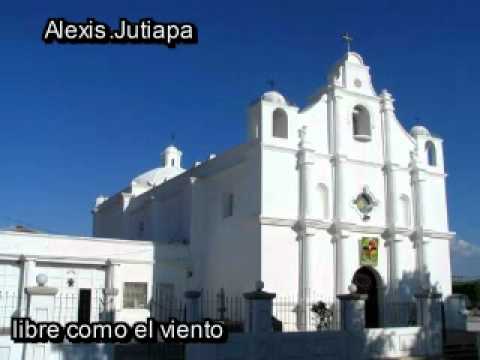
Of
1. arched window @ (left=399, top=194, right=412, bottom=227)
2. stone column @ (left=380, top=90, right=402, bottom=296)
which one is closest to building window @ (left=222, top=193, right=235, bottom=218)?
stone column @ (left=380, top=90, right=402, bottom=296)

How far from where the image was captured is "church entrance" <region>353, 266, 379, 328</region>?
82.6ft

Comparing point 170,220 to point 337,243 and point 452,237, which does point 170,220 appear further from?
point 452,237

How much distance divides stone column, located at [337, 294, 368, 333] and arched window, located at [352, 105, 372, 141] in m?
11.2

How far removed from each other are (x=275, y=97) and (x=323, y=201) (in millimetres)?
4832

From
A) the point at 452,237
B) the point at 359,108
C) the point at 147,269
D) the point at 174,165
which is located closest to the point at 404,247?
the point at 452,237

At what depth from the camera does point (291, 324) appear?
22.4 metres

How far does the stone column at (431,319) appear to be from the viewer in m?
18.6

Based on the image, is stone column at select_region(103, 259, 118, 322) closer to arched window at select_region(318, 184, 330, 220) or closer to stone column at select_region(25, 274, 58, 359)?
arched window at select_region(318, 184, 330, 220)

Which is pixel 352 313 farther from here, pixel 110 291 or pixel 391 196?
pixel 110 291

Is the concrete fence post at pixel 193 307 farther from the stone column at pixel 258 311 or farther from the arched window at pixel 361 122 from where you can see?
the arched window at pixel 361 122

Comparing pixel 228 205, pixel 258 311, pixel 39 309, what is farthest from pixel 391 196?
pixel 39 309

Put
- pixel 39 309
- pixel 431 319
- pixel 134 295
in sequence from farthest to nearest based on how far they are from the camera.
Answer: pixel 134 295, pixel 431 319, pixel 39 309

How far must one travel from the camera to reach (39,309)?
13461mm

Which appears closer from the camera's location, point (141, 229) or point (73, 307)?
point (73, 307)
